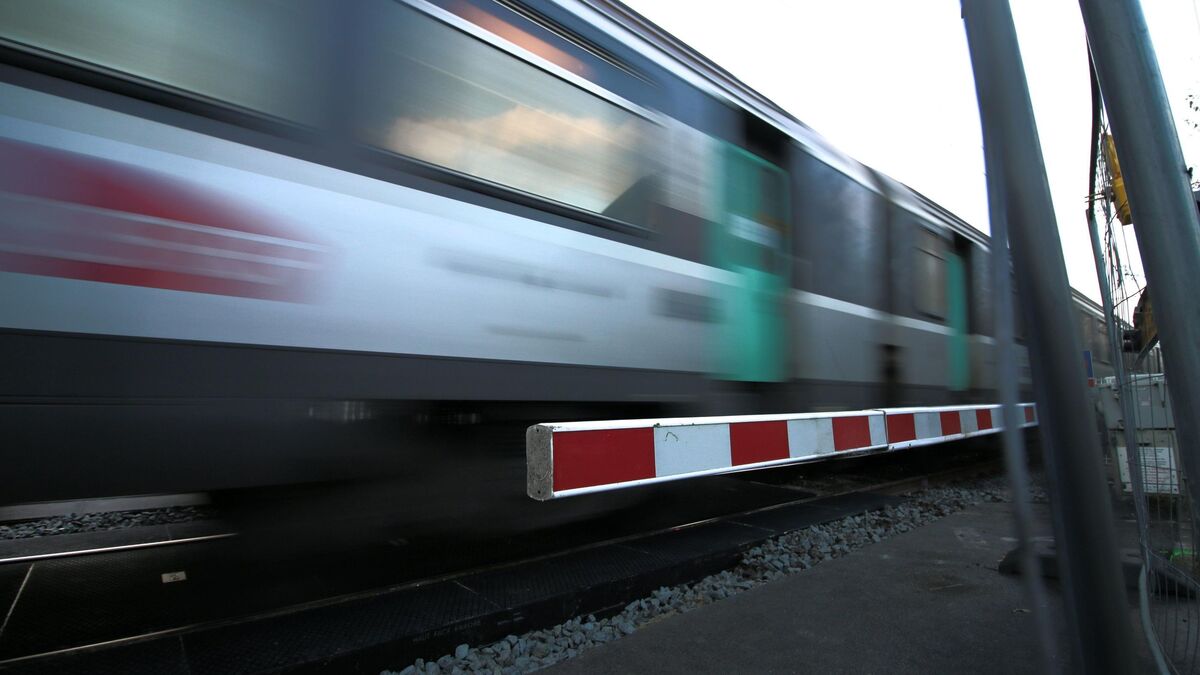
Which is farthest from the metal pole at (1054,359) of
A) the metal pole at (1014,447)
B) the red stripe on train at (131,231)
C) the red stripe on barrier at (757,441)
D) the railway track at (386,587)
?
the red stripe on train at (131,231)

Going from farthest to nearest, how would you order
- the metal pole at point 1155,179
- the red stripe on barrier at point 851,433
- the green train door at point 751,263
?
the green train door at point 751,263, the red stripe on barrier at point 851,433, the metal pole at point 1155,179

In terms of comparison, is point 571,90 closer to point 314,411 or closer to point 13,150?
point 314,411

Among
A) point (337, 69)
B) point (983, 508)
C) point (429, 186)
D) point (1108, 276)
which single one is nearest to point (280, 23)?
point (337, 69)

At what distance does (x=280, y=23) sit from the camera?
207cm

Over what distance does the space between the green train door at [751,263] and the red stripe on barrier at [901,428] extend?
782mm

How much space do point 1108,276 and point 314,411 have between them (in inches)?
126

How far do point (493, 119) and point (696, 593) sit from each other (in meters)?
2.18

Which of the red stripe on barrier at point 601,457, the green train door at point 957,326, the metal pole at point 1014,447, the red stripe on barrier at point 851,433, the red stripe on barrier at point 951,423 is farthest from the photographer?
the green train door at point 957,326

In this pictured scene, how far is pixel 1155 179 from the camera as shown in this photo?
4.62 feet

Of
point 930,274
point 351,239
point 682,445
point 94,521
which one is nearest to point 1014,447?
point 682,445

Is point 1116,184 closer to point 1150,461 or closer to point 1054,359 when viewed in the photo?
point 1150,461

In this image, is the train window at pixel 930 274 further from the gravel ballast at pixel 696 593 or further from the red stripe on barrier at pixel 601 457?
the red stripe on barrier at pixel 601 457

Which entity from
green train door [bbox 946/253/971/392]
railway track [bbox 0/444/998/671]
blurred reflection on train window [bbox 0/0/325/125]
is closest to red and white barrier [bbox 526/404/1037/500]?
railway track [bbox 0/444/998/671]

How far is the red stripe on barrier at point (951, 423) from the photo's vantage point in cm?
384
